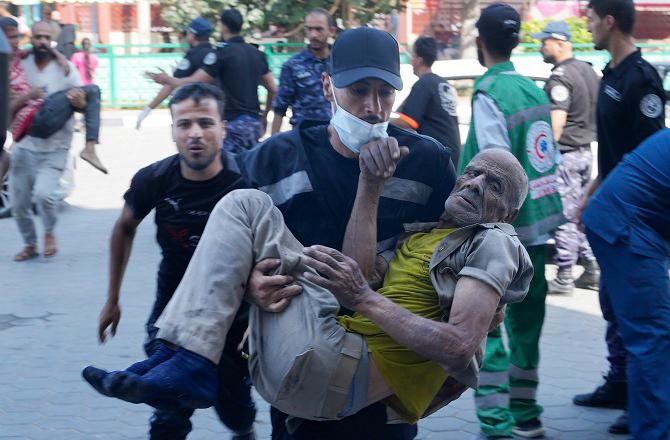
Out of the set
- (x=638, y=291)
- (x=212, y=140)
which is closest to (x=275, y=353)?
(x=212, y=140)

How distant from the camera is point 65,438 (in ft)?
16.9

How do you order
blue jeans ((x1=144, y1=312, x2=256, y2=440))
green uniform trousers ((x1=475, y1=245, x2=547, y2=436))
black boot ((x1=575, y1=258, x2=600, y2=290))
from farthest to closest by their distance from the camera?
1. black boot ((x1=575, y1=258, x2=600, y2=290))
2. green uniform trousers ((x1=475, y1=245, x2=547, y2=436))
3. blue jeans ((x1=144, y1=312, x2=256, y2=440))

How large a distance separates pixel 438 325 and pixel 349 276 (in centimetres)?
26

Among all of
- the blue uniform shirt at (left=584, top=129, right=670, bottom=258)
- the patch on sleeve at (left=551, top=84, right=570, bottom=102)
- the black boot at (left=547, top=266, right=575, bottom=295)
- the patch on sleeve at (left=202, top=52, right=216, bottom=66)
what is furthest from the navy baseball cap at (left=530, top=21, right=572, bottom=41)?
the blue uniform shirt at (left=584, top=129, right=670, bottom=258)

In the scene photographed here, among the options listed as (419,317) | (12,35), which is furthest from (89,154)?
(419,317)

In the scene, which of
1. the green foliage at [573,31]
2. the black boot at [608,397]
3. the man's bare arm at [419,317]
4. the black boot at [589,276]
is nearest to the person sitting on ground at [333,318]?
the man's bare arm at [419,317]

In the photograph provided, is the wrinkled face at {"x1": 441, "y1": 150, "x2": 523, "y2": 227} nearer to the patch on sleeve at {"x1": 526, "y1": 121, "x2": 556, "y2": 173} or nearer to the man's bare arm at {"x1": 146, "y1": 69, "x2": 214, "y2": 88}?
the patch on sleeve at {"x1": 526, "y1": 121, "x2": 556, "y2": 173}

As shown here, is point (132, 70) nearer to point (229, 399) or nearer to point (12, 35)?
point (12, 35)

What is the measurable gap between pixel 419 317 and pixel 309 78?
5.56 meters

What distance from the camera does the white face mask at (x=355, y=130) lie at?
3102mm

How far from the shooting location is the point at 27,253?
9.32 meters

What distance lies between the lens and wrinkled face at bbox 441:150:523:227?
125 inches

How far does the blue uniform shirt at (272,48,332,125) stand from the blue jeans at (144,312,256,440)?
4.19m

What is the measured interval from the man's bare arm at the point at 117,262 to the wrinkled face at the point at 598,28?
98.8 inches
